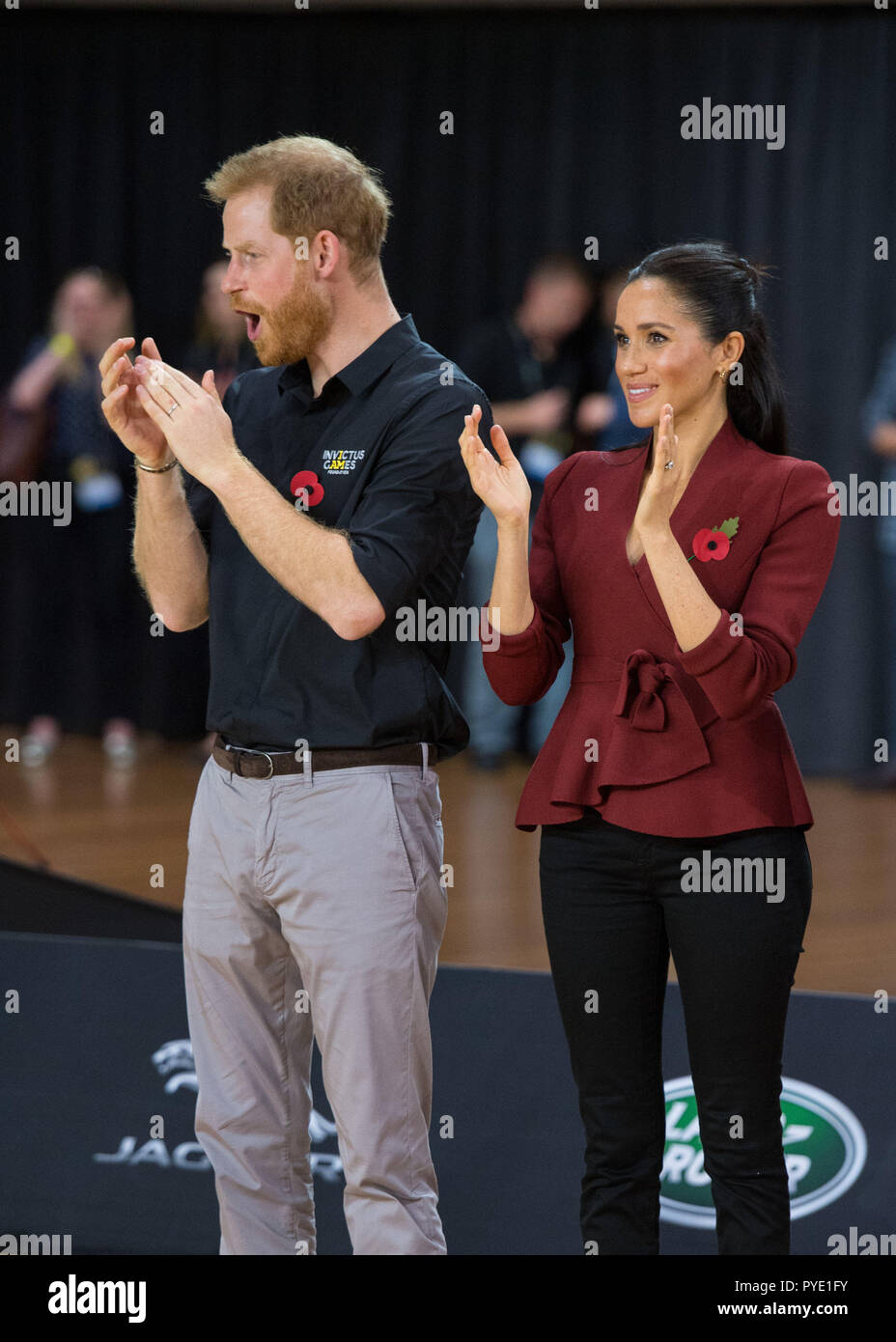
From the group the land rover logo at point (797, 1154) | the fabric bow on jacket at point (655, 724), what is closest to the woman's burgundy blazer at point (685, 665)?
the fabric bow on jacket at point (655, 724)

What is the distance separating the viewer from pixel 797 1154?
223 cm

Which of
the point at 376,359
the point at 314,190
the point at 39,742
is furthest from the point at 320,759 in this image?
the point at 39,742

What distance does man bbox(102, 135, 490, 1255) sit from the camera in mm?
1756

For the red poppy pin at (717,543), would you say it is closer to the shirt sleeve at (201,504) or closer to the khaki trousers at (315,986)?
the khaki trousers at (315,986)

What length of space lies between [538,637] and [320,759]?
285mm

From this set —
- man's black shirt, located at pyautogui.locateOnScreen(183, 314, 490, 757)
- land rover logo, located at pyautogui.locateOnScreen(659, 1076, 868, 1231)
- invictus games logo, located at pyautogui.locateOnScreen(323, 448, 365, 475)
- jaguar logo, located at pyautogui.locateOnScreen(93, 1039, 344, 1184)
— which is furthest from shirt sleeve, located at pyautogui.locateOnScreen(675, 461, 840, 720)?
jaguar logo, located at pyautogui.locateOnScreen(93, 1039, 344, 1184)

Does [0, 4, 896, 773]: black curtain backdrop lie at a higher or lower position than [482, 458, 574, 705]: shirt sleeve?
higher

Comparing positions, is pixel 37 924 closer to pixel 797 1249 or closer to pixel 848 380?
pixel 797 1249

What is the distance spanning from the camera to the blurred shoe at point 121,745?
5.64 metres

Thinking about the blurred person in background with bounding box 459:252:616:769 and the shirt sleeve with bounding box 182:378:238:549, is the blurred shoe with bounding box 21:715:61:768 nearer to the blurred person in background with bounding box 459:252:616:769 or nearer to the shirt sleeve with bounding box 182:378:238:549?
the blurred person in background with bounding box 459:252:616:769

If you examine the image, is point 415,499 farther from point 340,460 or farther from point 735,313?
point 735,313

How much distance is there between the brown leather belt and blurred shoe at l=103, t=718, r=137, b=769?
12.6ft

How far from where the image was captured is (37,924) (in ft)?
9.25

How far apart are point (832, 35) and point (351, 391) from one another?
13.7 feet
